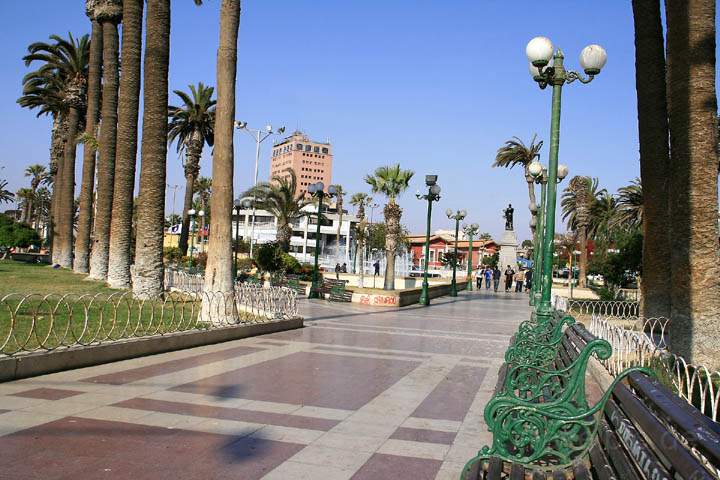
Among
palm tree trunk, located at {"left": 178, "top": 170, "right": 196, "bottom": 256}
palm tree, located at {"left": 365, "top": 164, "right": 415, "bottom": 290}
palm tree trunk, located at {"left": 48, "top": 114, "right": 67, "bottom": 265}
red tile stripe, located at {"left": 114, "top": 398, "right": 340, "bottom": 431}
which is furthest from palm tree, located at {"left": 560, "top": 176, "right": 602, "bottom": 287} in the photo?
red tile stripe, located at {"left": 114, "top": 398, "right": 340, "bottom": 431}

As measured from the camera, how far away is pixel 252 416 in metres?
5.91

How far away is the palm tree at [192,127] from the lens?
37.7 metres

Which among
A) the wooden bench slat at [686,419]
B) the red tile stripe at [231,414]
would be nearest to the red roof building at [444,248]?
the red tile stripe at [231,414]

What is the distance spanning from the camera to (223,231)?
39.6 feet

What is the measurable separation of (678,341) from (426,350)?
13.9 ft

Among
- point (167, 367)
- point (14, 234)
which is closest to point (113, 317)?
point (167, 367)

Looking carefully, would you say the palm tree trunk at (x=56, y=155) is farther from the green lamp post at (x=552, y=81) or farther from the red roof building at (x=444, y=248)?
the red roof building at (x=444, y=248)

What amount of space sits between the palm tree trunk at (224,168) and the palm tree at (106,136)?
964cm

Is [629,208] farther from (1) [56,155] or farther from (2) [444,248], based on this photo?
(2) [444,248]

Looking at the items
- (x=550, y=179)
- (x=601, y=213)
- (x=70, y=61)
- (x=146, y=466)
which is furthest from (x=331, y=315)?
(x=601, y=213)

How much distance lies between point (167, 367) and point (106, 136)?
14.6 m

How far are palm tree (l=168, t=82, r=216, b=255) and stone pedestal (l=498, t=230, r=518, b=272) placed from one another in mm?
22636

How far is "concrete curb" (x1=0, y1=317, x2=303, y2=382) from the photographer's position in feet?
22.7

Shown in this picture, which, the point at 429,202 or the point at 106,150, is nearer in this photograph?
the point at 106,150
